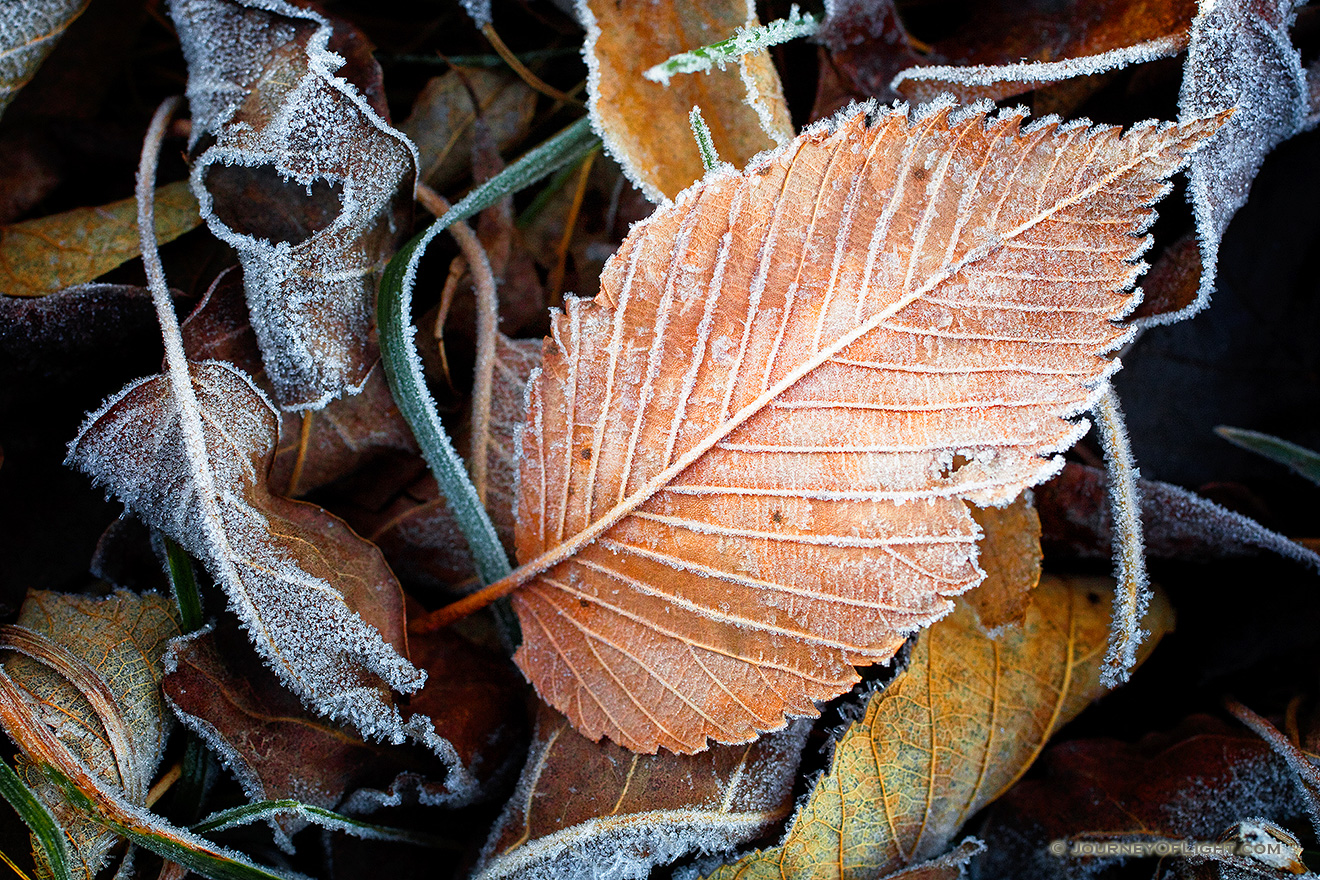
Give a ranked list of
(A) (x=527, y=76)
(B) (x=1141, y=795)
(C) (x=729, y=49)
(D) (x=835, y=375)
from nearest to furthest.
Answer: (D) (x=835, y=375) < (C) (x=729, y=49) < (B) (x=1141, y=795) < (A) (x=527, y=76)

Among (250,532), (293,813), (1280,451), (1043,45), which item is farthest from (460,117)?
(1280,451)

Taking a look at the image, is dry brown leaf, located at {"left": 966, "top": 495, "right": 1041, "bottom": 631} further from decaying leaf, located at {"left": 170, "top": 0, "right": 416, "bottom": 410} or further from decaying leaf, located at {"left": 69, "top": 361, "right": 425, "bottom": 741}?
decaying leaf, located at {"left": 170, "top": 0, "right": 416, "bottom": 410}

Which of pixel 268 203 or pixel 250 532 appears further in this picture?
pixel 268 203

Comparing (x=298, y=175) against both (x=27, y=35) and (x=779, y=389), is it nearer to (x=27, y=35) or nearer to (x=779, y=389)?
(x=27, y=35)

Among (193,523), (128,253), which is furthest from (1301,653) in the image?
(128,253)

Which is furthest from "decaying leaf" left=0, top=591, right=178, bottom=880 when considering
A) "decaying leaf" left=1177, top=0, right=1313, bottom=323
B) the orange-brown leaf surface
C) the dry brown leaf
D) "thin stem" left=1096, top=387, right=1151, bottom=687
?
"decaying leaf" left=1177, top=0, right=1313, bottom=323

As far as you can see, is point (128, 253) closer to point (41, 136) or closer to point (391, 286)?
point (41, 136)

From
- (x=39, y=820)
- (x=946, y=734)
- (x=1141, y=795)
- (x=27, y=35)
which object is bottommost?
(x=1141, y=795)
